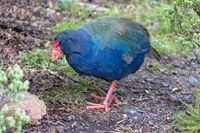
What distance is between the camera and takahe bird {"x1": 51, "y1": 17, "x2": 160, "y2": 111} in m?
4.25

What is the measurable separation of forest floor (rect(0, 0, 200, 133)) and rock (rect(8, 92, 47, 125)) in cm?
6

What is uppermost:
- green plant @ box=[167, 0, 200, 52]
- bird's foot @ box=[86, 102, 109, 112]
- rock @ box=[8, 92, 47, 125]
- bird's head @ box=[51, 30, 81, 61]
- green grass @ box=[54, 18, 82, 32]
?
green plant @ box=[167, 0, 200, 52]

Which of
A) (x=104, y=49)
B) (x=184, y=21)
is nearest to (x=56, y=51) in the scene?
(x=104, y=49)

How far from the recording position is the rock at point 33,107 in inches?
158

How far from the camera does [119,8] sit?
8.03m

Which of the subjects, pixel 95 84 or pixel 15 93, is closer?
pixel 15 93

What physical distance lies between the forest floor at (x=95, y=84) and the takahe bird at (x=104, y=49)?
208 mm

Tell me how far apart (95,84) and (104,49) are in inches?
33.5

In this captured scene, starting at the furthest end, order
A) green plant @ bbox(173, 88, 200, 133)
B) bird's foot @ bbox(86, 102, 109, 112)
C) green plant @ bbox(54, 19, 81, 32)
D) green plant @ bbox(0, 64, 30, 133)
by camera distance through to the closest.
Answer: green plant @ bbox(54, 19, 81, 32) → bird's foot @ bbox(86, 102, 109, 112) → green plant @ bbox(173, 88, 200, 133) → green plant @ bbox(0, 64, 30, 133)

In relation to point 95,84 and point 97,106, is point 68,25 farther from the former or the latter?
point 97,106

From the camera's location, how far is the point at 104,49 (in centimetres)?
431

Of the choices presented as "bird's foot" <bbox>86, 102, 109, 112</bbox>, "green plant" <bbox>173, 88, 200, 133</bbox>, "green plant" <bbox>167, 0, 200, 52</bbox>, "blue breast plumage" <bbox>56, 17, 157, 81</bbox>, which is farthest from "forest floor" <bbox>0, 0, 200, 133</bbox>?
"green plant" <bbox>167, 0, 200, 52</bbox>

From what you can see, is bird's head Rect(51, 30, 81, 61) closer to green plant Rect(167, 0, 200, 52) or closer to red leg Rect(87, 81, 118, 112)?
red leg Rect(87, 81, 118, 112)

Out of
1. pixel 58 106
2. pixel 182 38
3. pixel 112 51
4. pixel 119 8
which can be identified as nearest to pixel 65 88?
pixel 58 106
